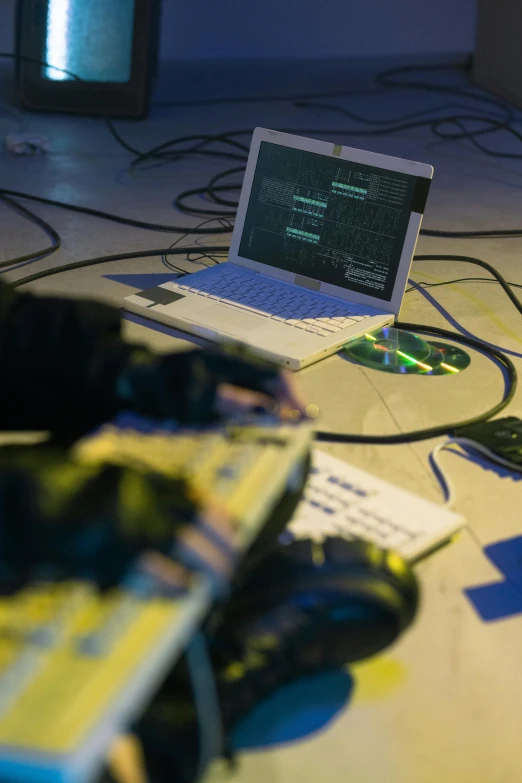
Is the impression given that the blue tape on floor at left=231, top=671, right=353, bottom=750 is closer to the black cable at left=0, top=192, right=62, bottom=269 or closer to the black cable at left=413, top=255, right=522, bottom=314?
the black cable at left=413, top=255, right=522, bottom=314

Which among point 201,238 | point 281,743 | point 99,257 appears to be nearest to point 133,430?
point 281,743

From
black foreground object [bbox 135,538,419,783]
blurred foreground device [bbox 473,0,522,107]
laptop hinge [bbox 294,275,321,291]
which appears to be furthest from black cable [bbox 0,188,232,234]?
blurred foreground device [bbox 473,0,522,107]

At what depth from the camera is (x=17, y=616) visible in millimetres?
386

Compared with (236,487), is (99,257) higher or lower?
lower

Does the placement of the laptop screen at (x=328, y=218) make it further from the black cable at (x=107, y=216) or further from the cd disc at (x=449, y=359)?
the black cable at (x=107, y=216)

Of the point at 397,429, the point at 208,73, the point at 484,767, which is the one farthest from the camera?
the point at 208,73

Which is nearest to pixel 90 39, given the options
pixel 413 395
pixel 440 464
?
pixel 413 395

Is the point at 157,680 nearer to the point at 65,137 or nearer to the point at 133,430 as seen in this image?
the point at 133,430

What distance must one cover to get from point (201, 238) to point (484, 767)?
1.09 metres

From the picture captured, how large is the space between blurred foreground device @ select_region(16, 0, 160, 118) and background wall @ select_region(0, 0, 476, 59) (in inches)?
37.9

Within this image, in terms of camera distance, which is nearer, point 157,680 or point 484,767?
point 157,680

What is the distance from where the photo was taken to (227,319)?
3.69 feet

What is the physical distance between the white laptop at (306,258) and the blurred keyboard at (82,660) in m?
0.65

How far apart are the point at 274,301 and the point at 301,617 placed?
2.24 feet
